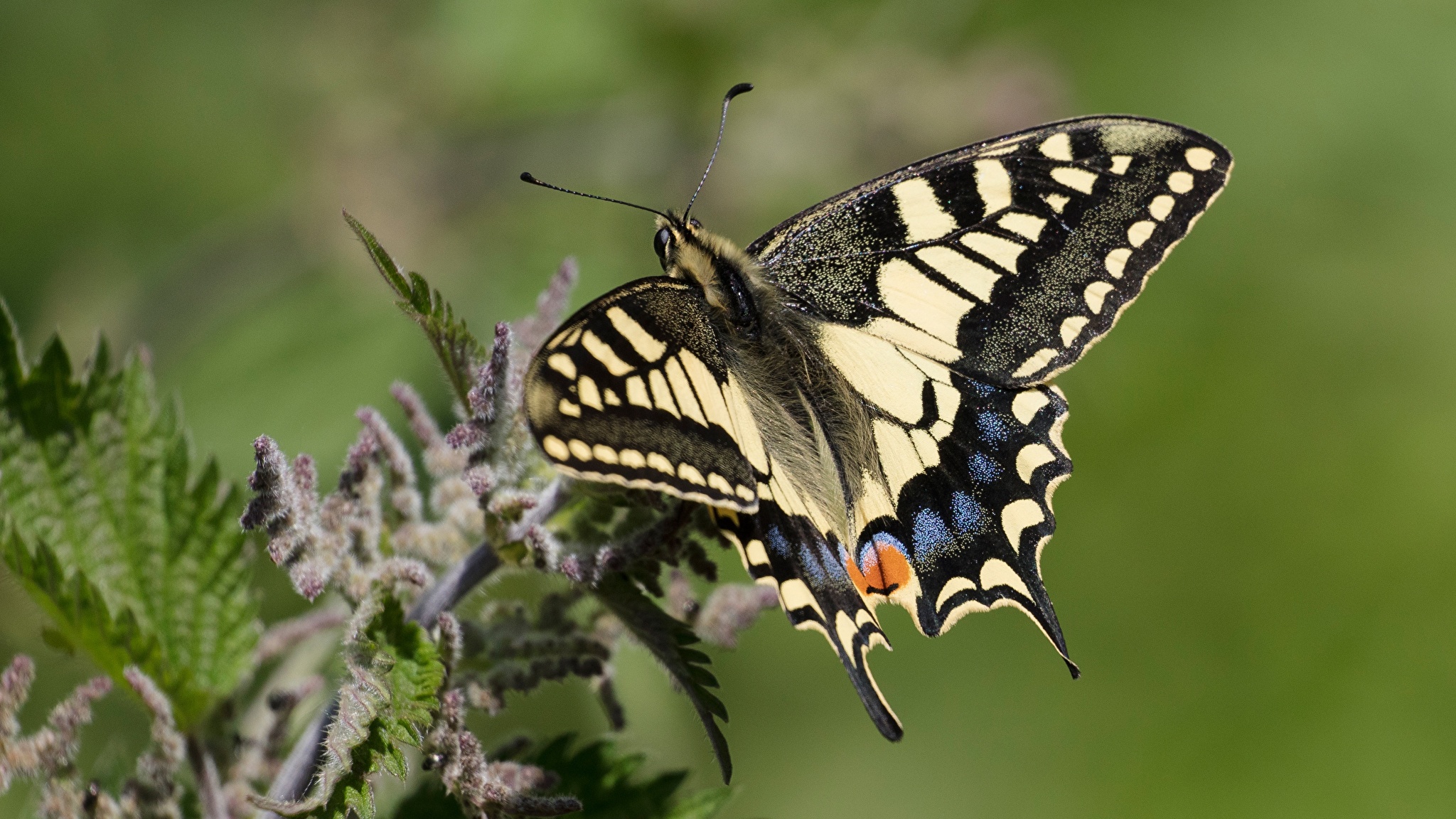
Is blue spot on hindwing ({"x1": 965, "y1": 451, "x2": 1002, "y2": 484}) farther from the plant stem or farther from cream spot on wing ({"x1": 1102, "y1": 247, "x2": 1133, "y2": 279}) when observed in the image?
the plant stem

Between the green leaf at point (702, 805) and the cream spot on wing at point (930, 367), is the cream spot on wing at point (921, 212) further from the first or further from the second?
the green leaf at point (702, 805)

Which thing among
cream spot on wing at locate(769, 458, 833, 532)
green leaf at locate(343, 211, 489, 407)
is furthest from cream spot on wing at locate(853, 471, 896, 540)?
green leaf at locate(343, 211, 489, 407)

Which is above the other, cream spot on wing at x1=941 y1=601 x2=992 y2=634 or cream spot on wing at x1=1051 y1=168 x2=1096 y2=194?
cream spot on wing at x1=1051 y1=168 x2=1096 y2=194

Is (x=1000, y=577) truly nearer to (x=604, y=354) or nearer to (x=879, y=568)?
(x=879, y=568)

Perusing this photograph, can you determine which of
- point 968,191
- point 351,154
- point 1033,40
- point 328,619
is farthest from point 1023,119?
point 328,619

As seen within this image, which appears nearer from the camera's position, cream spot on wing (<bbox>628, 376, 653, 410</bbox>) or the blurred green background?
cream spot on wing (<bbox>628, 376, 653, 410</bbox>)

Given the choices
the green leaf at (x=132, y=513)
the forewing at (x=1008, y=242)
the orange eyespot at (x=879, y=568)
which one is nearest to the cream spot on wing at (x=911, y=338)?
the forewing at (x=1008, y=242)

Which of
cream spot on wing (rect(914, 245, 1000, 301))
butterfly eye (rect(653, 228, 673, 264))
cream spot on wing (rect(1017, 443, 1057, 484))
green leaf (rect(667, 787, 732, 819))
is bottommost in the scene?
green leaf (rect(667, 787, 732, 819))
